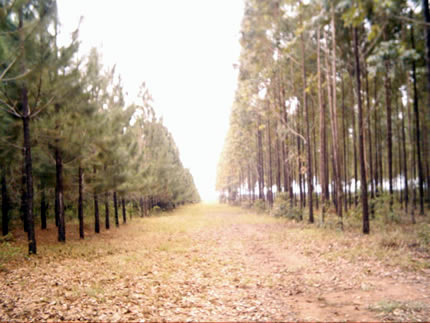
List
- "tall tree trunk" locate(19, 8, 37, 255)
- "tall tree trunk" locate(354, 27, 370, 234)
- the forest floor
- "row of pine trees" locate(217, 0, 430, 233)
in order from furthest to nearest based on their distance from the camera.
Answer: "row of pine trees" locate(217, 0, 430, 233)
"tall tree trunk" locate(354, 27, 370, 234)
"tall tree trunk" locate(19, 8, 37, 255)
the forest floor

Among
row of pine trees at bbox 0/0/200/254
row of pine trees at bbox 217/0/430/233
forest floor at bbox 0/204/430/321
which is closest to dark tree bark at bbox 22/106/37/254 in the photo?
row of pine trees at bbox 0/0/200/254

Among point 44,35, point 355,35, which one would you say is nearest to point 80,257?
point 44,35

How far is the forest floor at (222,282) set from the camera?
5164 mm

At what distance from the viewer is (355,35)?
12312 millimetres

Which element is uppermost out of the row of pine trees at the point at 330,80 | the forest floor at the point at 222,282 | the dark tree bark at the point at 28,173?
the row of pine trees at the point at 330,80

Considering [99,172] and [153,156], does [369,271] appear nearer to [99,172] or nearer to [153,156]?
[99,172]

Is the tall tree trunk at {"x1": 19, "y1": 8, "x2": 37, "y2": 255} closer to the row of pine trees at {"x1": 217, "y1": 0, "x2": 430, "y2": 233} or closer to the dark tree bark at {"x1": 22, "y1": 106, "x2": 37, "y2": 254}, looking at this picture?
the dark tree bark at {"x1": 22, "y1": 106, "x2": 37, "y2": 254}

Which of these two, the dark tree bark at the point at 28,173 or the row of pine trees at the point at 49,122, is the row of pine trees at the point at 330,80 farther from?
the dark tree bark at the point at 28,173

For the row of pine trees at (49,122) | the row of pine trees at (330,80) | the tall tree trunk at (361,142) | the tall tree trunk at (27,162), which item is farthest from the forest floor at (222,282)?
the row of pine trees at (330,80)

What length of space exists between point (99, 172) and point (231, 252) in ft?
26.9

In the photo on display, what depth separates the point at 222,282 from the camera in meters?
7.27

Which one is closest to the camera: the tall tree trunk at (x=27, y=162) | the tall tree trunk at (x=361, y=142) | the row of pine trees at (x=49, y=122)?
the row of pine trees at (x=49, y=122)

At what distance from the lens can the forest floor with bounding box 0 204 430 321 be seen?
203 inches

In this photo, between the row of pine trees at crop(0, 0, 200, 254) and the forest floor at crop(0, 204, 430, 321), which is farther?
the row of pine trees at crop(0, 0, 200, 254)
